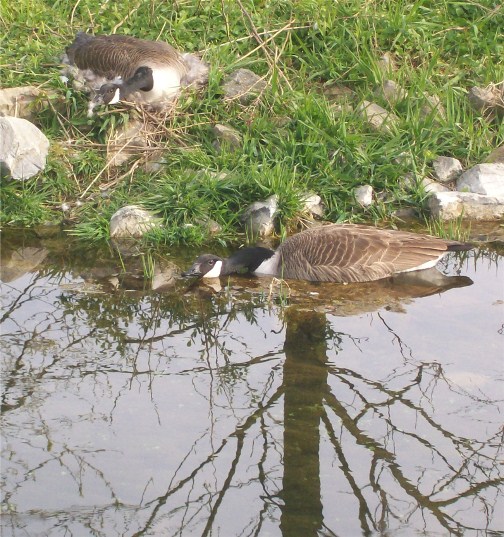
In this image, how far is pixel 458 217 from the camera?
8664mm

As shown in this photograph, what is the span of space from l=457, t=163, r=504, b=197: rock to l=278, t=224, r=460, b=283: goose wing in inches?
50.4

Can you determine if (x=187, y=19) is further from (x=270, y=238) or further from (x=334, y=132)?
(x=270, y=238)

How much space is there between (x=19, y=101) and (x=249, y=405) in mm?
5046

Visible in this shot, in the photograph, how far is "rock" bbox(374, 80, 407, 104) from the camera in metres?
9.57

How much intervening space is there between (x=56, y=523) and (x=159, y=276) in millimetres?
3325

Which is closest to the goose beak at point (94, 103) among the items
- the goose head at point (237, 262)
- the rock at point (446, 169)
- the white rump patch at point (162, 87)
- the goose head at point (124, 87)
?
the goose head at point (124, 87)

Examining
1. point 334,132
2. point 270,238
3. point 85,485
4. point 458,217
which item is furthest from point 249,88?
point 85,485

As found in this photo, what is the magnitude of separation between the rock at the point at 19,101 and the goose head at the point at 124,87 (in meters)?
0.66

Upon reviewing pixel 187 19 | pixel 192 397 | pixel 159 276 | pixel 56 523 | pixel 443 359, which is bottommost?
pixel 56 523

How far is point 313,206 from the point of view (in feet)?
28.6

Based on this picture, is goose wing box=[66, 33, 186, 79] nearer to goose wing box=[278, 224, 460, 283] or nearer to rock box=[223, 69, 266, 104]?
rock box=[223, 69, 266, 104]

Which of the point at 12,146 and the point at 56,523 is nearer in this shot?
the point at 56,523

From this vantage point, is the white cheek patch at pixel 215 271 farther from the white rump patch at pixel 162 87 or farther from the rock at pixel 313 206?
the white rump patch at pixel 162 87

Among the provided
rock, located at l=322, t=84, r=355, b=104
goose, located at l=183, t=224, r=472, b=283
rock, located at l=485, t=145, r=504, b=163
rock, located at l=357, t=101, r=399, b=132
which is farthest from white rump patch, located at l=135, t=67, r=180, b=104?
rock, located at l=485, t=145, r=504, b=163
